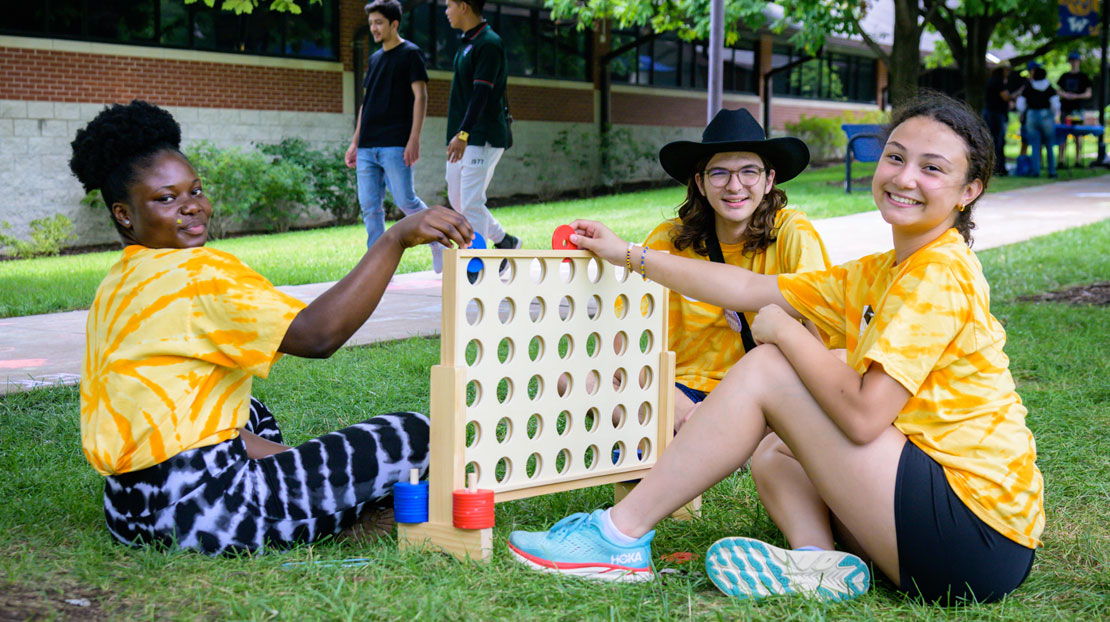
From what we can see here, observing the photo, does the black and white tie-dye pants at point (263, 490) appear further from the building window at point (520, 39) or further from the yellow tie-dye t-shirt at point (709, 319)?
the building window at point (520, 39)

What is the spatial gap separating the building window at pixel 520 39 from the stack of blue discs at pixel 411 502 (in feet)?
50.6

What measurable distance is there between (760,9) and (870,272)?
1471 centimetres

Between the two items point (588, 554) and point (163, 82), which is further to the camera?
point (163, 82)

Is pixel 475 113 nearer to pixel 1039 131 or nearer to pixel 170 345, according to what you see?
pixel 170 345

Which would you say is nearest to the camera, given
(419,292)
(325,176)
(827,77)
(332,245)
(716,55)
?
(716,55)

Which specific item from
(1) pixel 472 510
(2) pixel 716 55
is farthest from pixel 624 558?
(2) pixel 716 55

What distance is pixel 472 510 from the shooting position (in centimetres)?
272

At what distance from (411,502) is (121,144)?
117 cm

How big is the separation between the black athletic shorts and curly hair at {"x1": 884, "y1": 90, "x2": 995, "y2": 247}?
616 mm

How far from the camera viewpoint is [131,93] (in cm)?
1366

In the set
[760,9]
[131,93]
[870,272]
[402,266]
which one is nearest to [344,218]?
[131,93]

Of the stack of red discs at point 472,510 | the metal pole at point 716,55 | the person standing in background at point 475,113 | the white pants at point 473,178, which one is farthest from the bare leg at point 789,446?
the white pants at point 473,178

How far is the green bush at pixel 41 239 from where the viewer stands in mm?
11844

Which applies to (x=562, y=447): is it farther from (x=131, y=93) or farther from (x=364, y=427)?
(x=131, y=93)
